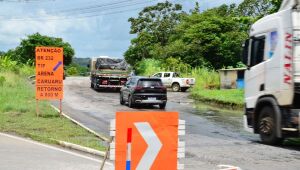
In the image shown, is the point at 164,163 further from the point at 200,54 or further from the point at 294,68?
the point at 200,54

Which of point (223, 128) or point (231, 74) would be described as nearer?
point (223, 128)

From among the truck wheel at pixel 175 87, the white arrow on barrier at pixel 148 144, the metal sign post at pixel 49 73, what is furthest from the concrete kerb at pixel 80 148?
the truck wheel at pixel 175 87

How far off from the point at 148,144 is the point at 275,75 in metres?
7.35

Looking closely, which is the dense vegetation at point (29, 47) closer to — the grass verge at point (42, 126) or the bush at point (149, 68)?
the bush at point (149, 68)

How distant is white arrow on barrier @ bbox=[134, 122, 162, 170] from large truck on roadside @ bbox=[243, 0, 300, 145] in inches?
261

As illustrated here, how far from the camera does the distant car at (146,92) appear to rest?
25953 millimetres

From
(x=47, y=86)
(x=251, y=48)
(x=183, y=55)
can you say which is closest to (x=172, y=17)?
(x=183, y=55)

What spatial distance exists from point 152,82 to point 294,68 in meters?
14.0

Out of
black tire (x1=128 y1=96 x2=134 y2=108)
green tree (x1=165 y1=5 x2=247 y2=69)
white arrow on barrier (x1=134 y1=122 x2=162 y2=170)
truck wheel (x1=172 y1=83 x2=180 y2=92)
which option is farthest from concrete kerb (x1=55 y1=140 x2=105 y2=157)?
green tree (x1=165 y1=5 x2=247 y2=69)

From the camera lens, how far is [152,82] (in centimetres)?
2627

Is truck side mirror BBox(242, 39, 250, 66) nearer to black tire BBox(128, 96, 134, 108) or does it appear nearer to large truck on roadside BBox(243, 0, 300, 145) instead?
large truck on roadside BBox(243, 0, 300, 145)

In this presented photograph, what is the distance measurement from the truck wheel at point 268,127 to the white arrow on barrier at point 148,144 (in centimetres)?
719

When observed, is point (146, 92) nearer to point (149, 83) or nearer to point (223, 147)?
point (149, 83)

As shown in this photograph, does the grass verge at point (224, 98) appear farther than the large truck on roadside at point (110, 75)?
No
